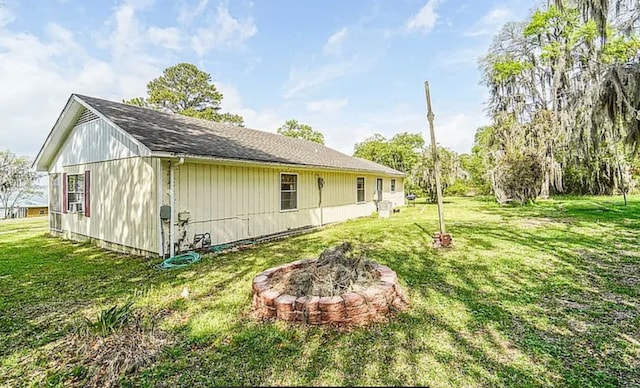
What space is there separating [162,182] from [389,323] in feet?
17.1

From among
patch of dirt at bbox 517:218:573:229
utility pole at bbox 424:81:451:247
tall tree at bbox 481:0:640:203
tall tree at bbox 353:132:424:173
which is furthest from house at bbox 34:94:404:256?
tall tree at bbox 353:132:424:173

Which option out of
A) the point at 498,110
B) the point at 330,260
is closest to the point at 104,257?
the point at 330,260

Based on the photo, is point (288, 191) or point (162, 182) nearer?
point (162, 182)

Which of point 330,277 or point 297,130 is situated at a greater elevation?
point 297,130

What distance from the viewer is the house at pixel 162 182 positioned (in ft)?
20.9

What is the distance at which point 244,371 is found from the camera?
2.39 meters

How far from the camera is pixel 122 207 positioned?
7.14 metres

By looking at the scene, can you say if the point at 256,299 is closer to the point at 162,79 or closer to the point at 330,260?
the point at 330,260

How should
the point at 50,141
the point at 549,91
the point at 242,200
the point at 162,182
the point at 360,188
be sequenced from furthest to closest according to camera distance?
the point at 549,91
the point at 360,188
the point at 50,141
the point at 242,200
the point at 162,182

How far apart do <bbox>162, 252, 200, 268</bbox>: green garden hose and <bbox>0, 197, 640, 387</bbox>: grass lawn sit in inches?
7.8

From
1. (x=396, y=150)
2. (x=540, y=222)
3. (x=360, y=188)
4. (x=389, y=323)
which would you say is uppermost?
(x=396, y=150)

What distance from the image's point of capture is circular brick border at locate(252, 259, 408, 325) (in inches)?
122

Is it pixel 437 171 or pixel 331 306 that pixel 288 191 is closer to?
pixel 437 171

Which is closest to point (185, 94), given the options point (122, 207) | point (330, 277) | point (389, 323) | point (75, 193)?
Result: point (75, 193)
